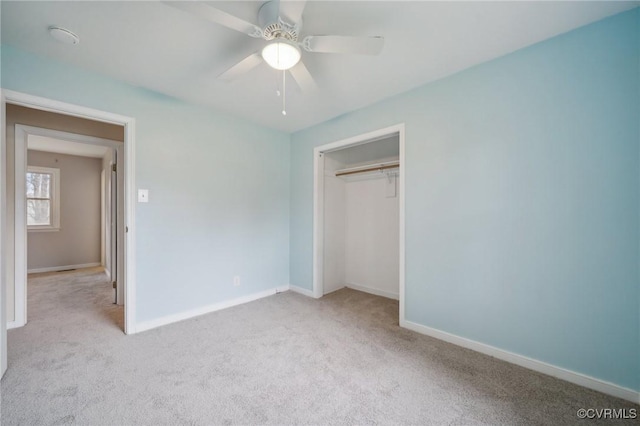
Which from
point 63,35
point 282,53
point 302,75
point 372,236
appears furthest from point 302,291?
point 63,35

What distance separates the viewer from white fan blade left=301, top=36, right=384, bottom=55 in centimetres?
142

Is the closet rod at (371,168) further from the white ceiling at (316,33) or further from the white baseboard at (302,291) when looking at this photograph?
the white baseboard at (302,291)

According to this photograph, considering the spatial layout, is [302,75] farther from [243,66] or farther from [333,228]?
[333,228]

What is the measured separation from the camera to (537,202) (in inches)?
74.5

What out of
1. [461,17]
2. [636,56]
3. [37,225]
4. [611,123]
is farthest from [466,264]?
[37,225]

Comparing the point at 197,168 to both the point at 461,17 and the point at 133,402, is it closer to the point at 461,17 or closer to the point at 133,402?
the point at 133,402

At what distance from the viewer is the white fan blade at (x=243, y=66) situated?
5.58 ft

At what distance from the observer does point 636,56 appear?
5.18 feet

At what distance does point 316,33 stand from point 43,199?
667 cm

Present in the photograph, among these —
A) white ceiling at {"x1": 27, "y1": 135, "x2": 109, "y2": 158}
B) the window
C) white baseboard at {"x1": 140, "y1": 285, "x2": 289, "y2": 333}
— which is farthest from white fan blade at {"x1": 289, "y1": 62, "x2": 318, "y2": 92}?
the window

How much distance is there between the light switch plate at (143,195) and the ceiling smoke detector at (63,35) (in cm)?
124

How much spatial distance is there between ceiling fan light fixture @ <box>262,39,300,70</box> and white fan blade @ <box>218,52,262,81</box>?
3.3 inches

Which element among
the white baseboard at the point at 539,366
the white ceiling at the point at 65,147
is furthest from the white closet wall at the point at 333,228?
the white ceiling at the point at 65,147

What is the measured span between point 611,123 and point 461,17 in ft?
3.90
